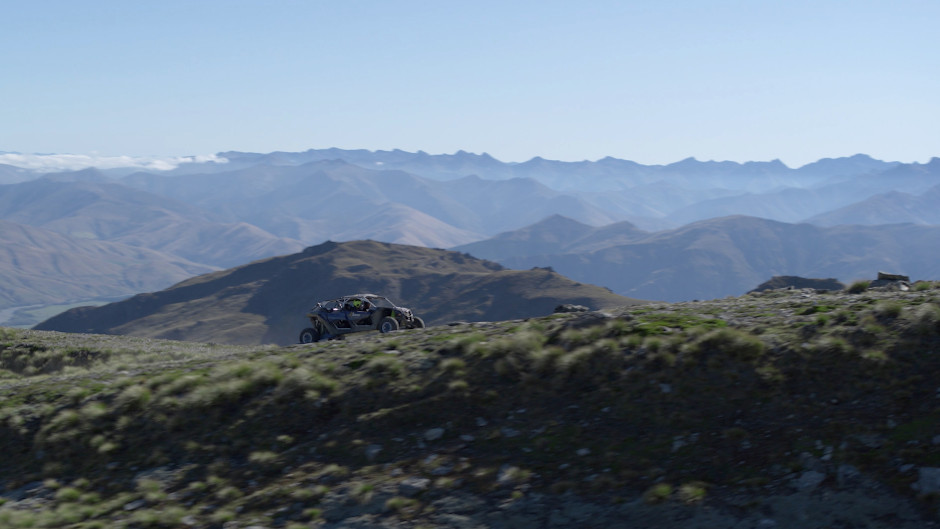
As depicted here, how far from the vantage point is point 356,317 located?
97.7 feet

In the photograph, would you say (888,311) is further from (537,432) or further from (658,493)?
(537,432)

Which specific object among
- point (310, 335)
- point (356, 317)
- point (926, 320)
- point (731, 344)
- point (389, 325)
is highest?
point (926, 320)

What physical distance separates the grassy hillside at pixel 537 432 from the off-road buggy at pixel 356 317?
12057 mm

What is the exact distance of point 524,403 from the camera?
44.6 feet

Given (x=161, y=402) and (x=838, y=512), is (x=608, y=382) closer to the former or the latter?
(x=838, y=512)

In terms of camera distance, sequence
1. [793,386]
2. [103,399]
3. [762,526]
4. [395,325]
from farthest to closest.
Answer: [395,325], [103,399], [793,386], [762,526]

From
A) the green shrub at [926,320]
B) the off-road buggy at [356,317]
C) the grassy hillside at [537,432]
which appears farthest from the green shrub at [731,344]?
the off-road buggy at [356,317]

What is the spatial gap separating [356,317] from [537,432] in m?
18.1

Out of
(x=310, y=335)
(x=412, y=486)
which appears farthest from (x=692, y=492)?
(x=310, y=335)

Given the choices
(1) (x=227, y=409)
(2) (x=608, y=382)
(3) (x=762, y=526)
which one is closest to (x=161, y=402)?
(1) (x=227, y=409)

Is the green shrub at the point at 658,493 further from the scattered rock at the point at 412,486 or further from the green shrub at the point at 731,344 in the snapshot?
the green shrub at the point at 731,344

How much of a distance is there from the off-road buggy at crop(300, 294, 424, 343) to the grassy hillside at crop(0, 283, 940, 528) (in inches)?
475

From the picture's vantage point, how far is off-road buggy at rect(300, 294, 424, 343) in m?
29.6

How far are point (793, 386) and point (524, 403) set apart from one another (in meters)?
4.56
